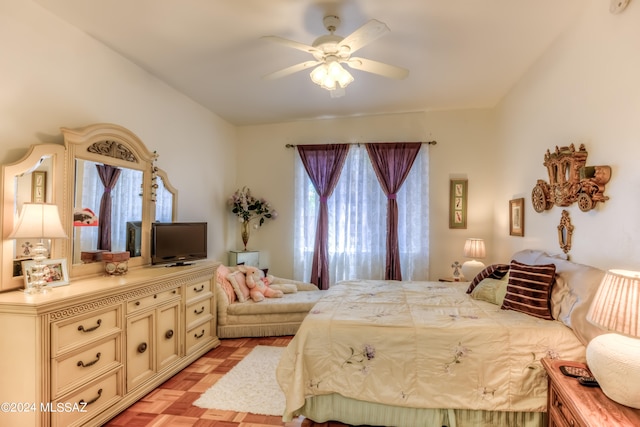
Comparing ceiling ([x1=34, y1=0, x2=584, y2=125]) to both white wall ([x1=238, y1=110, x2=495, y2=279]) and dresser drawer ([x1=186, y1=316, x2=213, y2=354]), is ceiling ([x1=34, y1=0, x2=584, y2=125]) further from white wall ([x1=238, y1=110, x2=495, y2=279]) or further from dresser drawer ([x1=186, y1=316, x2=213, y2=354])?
dresser drawer ([x1=186, y1=316, x2=213, y2=354])

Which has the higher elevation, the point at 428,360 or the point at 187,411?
the point at 428,360

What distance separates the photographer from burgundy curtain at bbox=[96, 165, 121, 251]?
104 inches

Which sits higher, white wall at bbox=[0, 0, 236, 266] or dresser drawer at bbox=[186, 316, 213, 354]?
white wall at bbox=[0, 0, 236, 266]

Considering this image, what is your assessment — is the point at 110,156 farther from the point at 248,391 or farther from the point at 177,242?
the point at 248,391

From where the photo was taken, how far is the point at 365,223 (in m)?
4.69

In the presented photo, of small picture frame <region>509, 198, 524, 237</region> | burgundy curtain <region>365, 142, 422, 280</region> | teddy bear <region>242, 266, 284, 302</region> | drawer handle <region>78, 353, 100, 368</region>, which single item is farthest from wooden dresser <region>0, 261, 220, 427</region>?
small picture frame <region>509, 198, 524, 237</region>

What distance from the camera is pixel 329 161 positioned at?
4.75 m

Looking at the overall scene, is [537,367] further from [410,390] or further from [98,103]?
[98,103]

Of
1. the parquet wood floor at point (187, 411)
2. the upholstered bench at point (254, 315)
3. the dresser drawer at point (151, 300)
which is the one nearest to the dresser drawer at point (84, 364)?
the dresser drawer at point (151, 300)

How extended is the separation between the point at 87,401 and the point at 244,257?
2.67 metres

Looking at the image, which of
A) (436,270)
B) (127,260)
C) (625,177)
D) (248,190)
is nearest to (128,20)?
(127,260)

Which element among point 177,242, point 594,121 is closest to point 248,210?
point 177,242

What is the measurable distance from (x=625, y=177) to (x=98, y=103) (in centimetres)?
376

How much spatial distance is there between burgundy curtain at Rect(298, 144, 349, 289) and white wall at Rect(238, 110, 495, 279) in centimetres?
22
